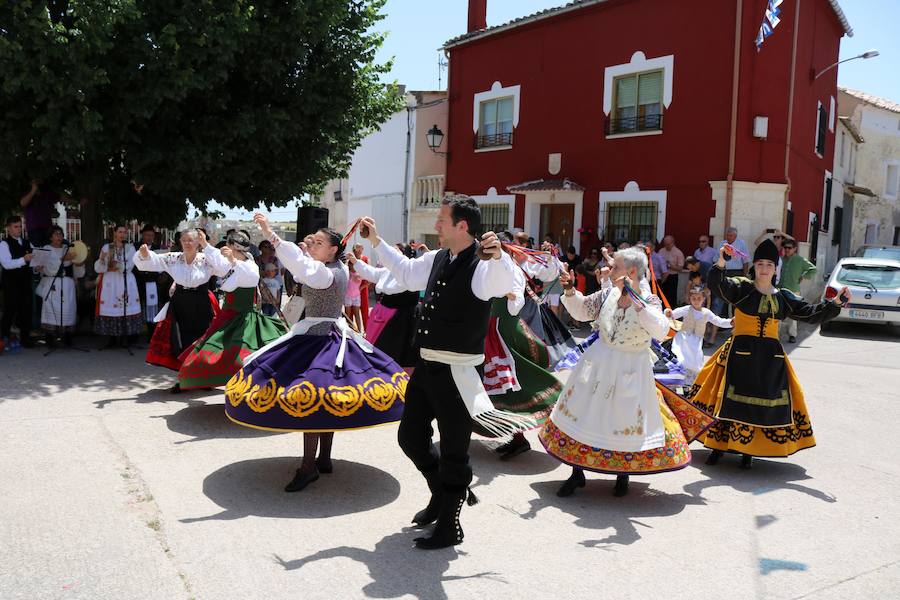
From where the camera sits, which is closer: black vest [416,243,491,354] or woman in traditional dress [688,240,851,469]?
black vest [416,243,491,354]

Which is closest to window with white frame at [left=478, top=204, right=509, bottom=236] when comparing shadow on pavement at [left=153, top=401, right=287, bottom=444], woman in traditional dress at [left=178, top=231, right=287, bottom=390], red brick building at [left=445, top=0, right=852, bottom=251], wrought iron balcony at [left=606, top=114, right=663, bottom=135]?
red brick building at [left=445, top=0, right=852, bottom=251]

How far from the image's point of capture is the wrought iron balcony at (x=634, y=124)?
50.3 feet

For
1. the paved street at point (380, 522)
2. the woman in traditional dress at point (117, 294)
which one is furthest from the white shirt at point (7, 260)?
the paved street at point (380, 522)

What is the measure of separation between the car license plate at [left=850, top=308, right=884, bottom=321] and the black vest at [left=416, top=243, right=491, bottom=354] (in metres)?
11.7

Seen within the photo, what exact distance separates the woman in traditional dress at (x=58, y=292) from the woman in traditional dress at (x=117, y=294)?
1.17 feet

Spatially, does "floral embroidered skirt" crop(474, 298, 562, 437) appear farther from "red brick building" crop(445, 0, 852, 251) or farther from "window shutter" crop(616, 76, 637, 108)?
"window shutter" crop(616, 76, 637, 108)

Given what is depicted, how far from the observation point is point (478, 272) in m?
3.82

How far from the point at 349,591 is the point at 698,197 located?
12964mm

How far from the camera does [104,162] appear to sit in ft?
35.2

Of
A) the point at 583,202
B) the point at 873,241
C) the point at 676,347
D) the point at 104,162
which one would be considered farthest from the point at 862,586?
the point at 873,241

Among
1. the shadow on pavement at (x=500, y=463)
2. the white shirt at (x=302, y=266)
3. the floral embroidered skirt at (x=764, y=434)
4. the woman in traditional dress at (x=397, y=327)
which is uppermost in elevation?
the white shirt at (x=302, y=266)

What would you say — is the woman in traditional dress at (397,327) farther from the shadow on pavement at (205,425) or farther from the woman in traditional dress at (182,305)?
the woman in traditional dress at (182,305)

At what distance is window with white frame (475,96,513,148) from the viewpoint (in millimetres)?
18266

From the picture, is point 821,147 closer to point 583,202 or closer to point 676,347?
point 583,202
